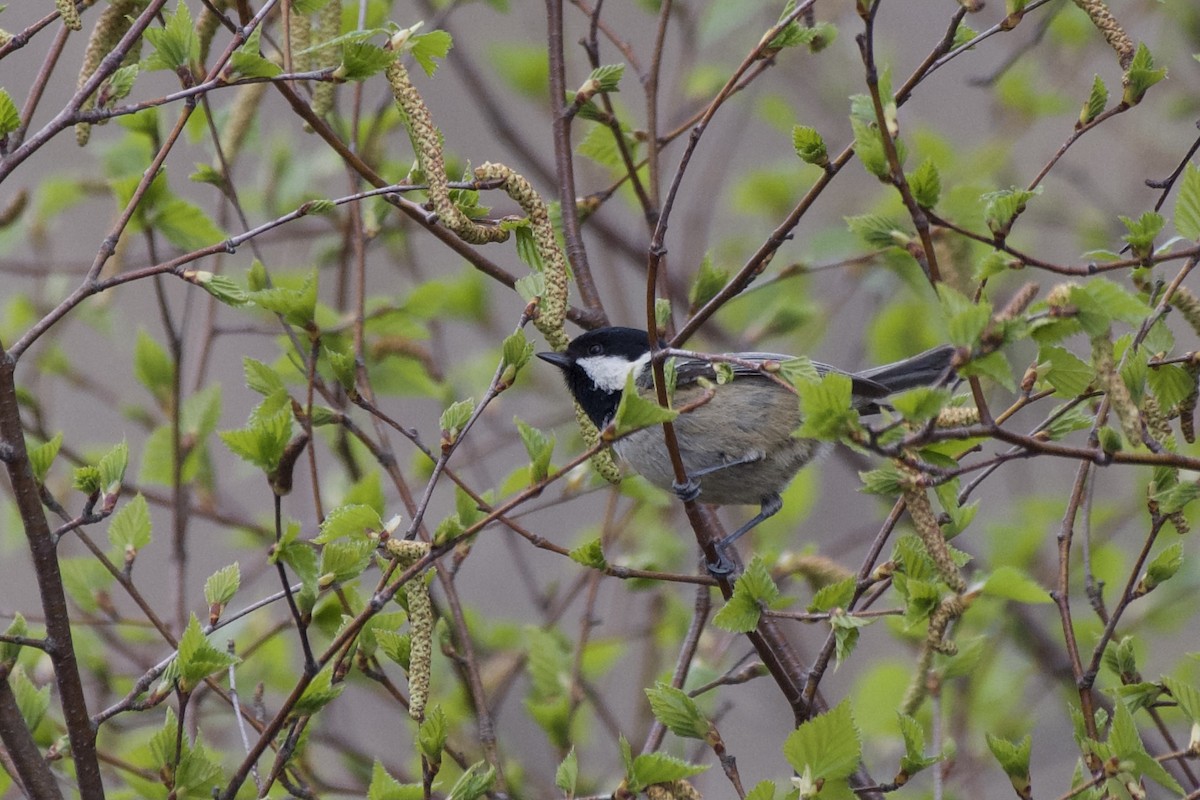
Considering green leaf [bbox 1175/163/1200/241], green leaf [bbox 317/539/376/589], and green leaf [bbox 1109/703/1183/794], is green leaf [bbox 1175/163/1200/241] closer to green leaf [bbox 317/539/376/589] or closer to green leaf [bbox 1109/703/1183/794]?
green leaf [bbox 1109/703/1183/794]

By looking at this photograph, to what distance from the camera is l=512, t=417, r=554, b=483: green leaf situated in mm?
2084

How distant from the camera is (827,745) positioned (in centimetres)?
182

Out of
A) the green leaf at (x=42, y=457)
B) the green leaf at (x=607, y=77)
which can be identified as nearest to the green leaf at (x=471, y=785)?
the green leaf at (x=42, y=457)

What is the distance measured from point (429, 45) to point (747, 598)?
1.03m

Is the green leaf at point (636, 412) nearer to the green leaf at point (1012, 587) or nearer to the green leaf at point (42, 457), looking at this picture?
the green leaf at point (1012, 587)

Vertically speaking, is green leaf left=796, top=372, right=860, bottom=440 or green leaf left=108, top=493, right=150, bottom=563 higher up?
green leaf left=108, top=493, right=150, bottom=563

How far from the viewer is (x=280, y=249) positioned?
630 centimetres

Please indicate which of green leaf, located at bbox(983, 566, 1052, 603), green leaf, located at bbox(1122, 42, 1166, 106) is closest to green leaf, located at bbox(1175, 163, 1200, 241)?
green leaf, located at bbox(1122, 42, 1166, 106)

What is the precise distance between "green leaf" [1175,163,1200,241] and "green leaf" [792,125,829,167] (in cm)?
54

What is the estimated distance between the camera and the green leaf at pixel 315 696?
6.29ft

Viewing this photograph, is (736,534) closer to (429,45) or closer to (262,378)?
(262,378)

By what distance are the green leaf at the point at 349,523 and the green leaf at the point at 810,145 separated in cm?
91

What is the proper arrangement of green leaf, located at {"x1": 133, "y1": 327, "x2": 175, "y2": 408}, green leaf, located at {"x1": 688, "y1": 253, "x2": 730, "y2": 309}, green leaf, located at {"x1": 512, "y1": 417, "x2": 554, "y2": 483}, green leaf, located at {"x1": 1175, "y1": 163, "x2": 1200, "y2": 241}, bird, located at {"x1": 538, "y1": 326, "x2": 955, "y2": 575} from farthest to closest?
bird, located at {"x1": 538, "y1": 326, "x2": 955, "y2": 575} → green leaf, located at {"x1": 133, "y1": 327, "x2": 175, "y2": 408} → green leaf, located at {"x1": 688, "y1": 253, "x2": 730, "y2": 309} → green leaf, located at {"x1": 512, "y1": 417, "x2": 554, "y2": 483} → green leaf, located at {"x1": 1175, "y1": 163, "x2": 1200, "y2": 241}

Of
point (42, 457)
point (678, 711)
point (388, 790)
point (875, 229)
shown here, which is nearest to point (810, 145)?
point (875, 229)
